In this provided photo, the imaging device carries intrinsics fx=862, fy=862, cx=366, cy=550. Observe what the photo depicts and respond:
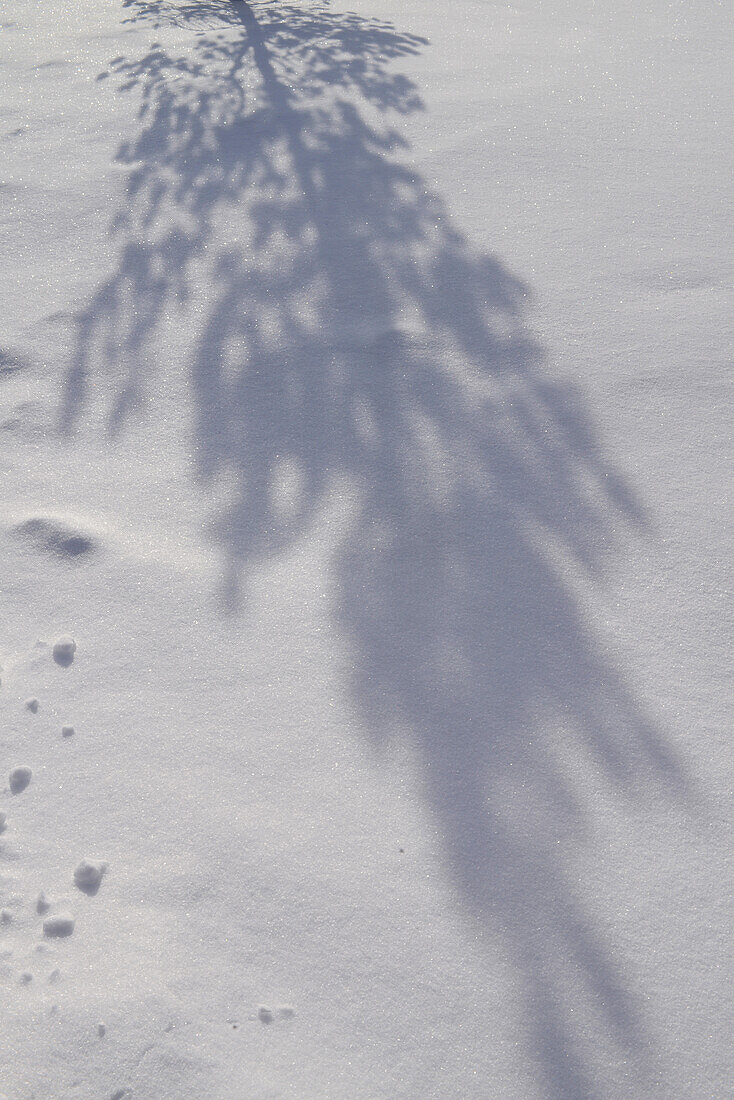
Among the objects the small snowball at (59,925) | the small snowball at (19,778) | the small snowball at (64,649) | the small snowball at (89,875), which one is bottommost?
the small snowball at (59,925)

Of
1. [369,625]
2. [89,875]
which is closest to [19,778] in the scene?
[89,875]

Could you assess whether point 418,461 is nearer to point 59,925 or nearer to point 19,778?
point 19,778

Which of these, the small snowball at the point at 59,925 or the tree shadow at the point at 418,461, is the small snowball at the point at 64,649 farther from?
the small snowball at the point at 59,925

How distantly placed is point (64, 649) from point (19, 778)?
26 centimetres

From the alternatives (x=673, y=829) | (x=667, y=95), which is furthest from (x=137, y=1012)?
(x=667, y=95)

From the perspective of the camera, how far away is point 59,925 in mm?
1165

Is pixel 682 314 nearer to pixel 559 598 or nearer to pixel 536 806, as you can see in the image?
pixel 559 598

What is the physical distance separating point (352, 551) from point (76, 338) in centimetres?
116

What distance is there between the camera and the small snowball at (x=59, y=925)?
1.16 meters

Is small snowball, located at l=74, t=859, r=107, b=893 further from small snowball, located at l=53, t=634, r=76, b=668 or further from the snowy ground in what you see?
small snowball, located at l=53, t=634, r=76, b=668

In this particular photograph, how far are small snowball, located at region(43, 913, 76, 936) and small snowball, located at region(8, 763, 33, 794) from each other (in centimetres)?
22

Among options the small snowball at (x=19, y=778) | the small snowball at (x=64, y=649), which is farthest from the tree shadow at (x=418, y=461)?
the small snowball at (x=19, y=778)

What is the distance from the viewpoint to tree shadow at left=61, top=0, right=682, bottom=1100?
127 centimetres

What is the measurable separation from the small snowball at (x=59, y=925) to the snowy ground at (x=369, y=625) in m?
0.02
